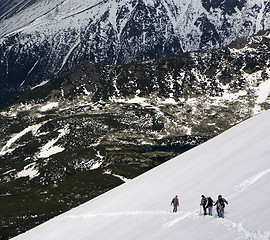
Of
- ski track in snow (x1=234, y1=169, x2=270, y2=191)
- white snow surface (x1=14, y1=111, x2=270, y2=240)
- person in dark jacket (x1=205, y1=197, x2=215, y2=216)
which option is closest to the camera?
white snow surface (x1=14, y1=111, x2=270, y2=240)

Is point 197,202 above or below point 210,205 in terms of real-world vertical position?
below

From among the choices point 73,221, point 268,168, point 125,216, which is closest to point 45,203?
point 73,221

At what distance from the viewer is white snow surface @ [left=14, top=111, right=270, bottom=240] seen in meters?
28.0

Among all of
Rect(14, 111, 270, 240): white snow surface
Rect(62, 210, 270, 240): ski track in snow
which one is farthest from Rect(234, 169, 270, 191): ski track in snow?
Rect(62, 210, 270, 240): ski track in snow

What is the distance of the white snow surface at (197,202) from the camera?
92.0ft

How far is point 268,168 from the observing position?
35.8 meters

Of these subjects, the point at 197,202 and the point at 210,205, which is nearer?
the point at 210,205

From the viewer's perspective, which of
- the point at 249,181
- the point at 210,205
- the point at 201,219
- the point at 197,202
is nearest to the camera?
the point at 210,205

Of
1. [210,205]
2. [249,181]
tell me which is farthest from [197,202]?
[210,205]

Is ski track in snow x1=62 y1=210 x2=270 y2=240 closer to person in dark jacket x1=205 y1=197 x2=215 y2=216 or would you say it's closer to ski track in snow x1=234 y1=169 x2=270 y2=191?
person in dark jacket x1=205 y1=197 x2=215 y2=216

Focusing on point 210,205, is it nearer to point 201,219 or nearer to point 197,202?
point 201,219

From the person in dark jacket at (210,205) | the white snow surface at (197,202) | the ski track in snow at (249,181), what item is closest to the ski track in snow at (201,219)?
the white snow surface at (197,202)

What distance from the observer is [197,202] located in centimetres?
3712

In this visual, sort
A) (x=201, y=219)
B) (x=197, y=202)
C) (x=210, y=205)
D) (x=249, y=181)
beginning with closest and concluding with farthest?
(x=210, y=205)
(x=201, y=219)
(x=249, y=181)
(x=197, y=202)
